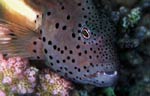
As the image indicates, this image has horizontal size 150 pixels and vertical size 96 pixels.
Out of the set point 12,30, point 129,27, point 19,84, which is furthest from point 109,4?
point 19,84

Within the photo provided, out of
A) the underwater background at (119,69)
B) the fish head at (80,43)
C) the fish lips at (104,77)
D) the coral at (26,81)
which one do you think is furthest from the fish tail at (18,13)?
the fish lips at (104,77)

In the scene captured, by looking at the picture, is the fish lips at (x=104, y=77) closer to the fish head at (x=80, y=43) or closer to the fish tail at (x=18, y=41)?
the fish head at (x=80, y=43)

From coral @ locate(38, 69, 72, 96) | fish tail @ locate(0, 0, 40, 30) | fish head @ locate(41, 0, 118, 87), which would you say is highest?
fish tail @ locate(0, 0, 40, 30)

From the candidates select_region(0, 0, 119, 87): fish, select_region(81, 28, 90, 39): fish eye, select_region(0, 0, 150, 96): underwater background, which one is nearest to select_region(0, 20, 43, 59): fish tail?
select_region(0, 0, 119, 87): fish

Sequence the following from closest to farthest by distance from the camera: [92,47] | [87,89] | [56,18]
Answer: [92,47] < [56,18] < [87,89]

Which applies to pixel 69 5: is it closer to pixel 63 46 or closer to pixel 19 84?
pixel 63 46

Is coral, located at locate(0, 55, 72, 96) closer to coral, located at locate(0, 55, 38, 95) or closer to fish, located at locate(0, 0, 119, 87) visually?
coral, located at locate(0, 55, 38, 95)
